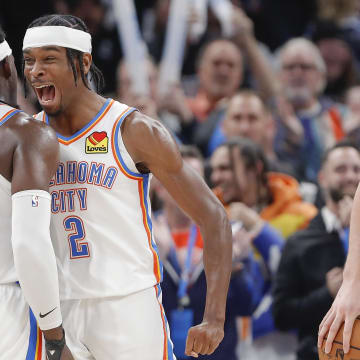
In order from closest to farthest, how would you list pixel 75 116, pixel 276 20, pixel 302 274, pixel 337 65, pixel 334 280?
pixel 75 116, pixel 334 280, pixel 302 274, pixel 337 65, pixel 276 20

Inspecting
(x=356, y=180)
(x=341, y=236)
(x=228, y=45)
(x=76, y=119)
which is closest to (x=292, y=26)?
(x=228, y=45)

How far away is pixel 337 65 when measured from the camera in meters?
8.95

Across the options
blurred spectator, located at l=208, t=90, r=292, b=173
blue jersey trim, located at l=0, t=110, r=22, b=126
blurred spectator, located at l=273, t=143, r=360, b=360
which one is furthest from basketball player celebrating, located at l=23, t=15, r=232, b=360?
blurred spectator, located at l=208, t=90, r=292, b=173

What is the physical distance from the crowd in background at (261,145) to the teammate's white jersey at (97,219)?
161cm

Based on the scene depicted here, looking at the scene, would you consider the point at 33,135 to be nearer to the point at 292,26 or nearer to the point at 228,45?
the point at 228,45

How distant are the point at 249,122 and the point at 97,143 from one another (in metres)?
3.54

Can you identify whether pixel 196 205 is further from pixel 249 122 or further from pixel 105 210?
pixel 249 122

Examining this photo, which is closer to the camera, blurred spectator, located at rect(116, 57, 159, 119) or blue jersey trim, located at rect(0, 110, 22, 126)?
blue jersey trim, located at rect(0, 110, 22, 126)

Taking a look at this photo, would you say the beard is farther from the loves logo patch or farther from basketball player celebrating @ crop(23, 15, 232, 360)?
the loves logo patch

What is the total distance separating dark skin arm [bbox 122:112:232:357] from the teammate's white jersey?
0.24 feet

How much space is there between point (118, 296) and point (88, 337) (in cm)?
21

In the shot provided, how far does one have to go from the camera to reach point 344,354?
283cm

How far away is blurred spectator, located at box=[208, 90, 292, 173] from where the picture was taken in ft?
22.3

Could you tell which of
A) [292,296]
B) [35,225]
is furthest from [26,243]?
[292,296]
